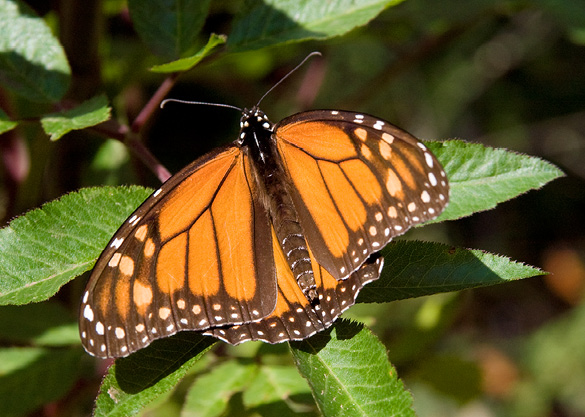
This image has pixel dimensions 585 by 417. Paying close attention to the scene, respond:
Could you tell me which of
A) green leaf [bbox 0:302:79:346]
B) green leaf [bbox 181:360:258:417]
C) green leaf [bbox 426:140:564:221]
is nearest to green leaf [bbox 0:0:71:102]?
green leaf [bbox 0:302:79:346]

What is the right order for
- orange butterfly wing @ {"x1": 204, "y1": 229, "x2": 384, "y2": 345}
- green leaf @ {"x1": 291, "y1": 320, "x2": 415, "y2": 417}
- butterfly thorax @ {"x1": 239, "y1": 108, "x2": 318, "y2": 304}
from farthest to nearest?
butterfly thorax @ {"x1": 239, "y1": 108, "x2": 318, "y2": 304}
orange butterfly wing @ {"x1": 204, "y1": 229, "x2": 384, "y2": 345}
green leaf @ {"x1": 291, "y1": 320, "x2": 415, "y2": 417}

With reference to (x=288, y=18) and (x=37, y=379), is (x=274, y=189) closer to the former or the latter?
(x=288, y=18)

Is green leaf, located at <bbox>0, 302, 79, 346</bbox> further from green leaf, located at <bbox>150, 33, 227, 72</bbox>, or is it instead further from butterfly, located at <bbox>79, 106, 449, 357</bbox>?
green leaf, located at <bbox>150, 33, 227, 72</bbox>

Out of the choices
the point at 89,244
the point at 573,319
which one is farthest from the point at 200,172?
the point at 573,319

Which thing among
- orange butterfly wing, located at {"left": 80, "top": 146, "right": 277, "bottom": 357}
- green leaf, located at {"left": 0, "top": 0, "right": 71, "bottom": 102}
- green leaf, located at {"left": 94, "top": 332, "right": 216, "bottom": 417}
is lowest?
green leaf, located at {"left": 94, "top": 332, "right": 216, "bottom": 417}

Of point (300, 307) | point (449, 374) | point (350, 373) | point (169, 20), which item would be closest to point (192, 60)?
point (169, 20)

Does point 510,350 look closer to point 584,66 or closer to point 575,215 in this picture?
point 575,215
